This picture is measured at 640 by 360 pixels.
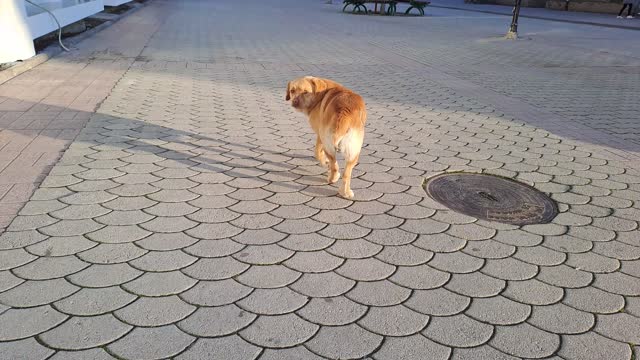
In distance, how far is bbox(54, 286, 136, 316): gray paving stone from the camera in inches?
105

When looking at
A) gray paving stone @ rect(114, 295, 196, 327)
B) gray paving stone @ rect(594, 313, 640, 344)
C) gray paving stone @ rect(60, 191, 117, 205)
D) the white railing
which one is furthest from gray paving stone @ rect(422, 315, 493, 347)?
the white railing

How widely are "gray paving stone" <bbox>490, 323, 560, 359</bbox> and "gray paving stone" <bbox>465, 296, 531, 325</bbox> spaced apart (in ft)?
0.19

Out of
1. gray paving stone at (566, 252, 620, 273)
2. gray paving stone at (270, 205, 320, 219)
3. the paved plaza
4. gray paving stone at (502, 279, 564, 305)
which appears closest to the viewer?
the paved plaza

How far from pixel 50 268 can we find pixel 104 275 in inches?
14.8

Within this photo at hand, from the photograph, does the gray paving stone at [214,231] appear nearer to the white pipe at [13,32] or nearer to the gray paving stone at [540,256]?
the gray paving stone at [540,256]

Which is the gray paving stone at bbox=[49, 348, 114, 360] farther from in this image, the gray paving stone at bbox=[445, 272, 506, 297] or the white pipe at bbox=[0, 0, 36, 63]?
the white pipe at bbox=[0, 0, 36, 63]

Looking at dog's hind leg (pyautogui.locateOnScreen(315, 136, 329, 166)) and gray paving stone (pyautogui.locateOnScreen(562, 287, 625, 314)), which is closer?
gray paving stone (pyautogui.locateOnScreen(562, 287, 625, 314))

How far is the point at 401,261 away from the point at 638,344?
1.39 meters

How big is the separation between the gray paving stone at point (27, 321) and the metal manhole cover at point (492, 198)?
3046 mm

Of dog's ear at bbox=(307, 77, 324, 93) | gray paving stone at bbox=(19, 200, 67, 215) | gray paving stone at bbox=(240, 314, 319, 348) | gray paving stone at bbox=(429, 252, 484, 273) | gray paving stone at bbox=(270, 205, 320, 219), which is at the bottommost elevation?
gray paving stone at bbox=(429, 252, 484, 273)

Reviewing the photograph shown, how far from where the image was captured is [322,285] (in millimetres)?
2986

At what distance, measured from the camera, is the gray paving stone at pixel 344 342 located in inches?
95.8

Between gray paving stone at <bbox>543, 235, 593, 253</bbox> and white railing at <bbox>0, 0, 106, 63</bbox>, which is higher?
white railing at <bbox>0, 0, 106, 63</bbox>

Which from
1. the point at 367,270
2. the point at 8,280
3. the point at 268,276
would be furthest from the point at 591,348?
the point at 8,280
